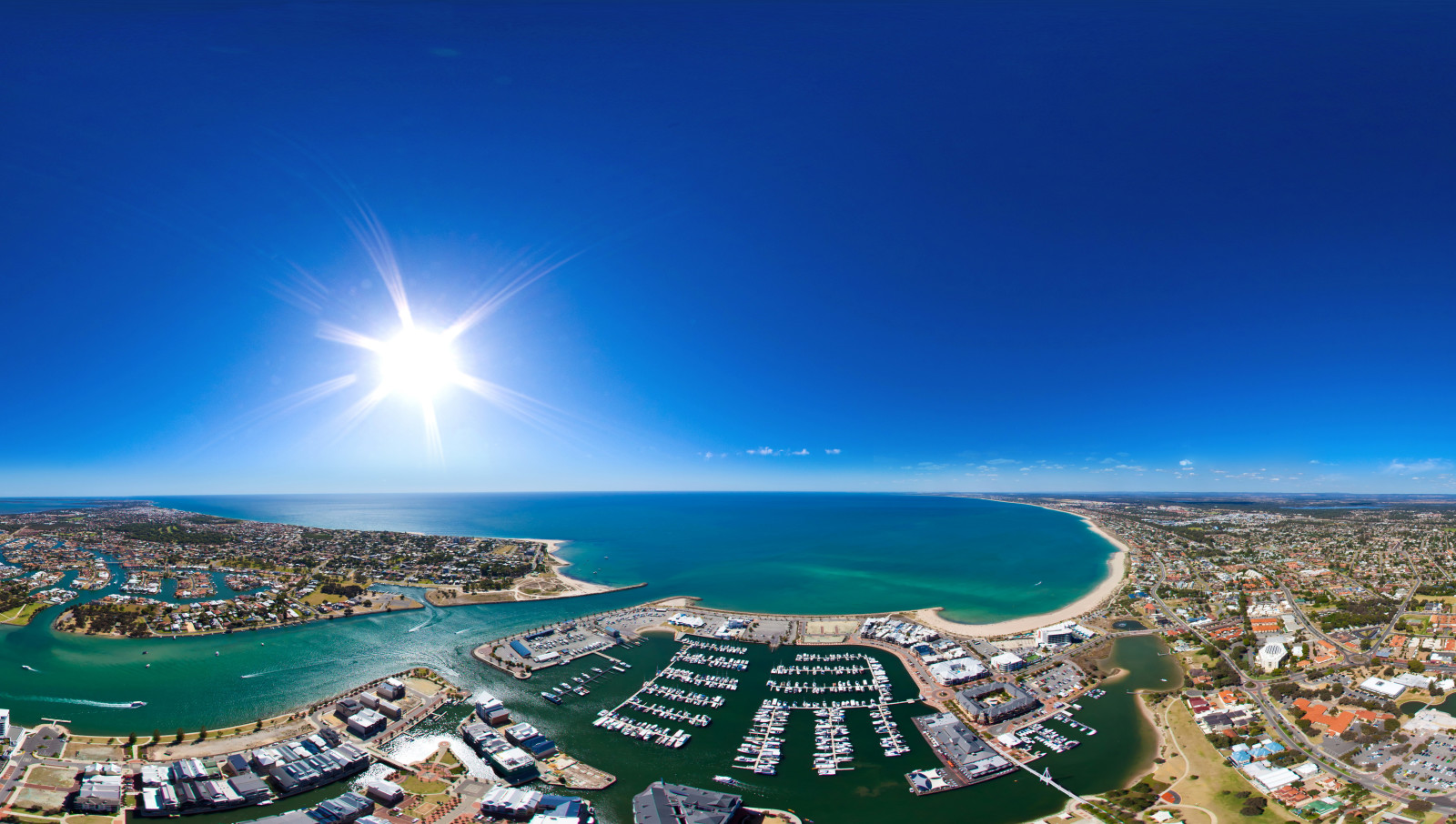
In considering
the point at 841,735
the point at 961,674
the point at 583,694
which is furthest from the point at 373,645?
the point at 961,674

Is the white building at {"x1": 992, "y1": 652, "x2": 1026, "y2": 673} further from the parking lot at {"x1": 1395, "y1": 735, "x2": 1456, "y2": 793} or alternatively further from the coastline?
the coastline

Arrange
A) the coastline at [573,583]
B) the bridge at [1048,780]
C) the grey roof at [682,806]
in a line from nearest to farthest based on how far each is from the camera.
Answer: the grey roof at [682,806], the bridge at [1048,780], the coastline at [573,583]

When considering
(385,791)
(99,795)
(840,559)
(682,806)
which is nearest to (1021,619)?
(840,559)

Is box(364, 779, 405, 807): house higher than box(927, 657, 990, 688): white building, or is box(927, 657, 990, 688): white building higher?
box(927, 657, 990, 688): white building

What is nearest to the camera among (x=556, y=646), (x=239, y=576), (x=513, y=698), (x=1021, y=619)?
(x=513, y=698)

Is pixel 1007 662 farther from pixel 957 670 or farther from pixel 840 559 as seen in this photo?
pixel 840 559

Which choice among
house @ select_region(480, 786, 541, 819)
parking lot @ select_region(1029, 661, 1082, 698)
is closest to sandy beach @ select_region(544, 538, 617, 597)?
house @ select_region(480, 786, 541, 819)

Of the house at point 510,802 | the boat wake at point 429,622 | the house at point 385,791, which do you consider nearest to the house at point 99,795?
the house at point 385,791

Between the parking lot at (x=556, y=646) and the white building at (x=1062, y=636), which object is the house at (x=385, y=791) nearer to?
Result: the parking lot at (x=556, y=646)
